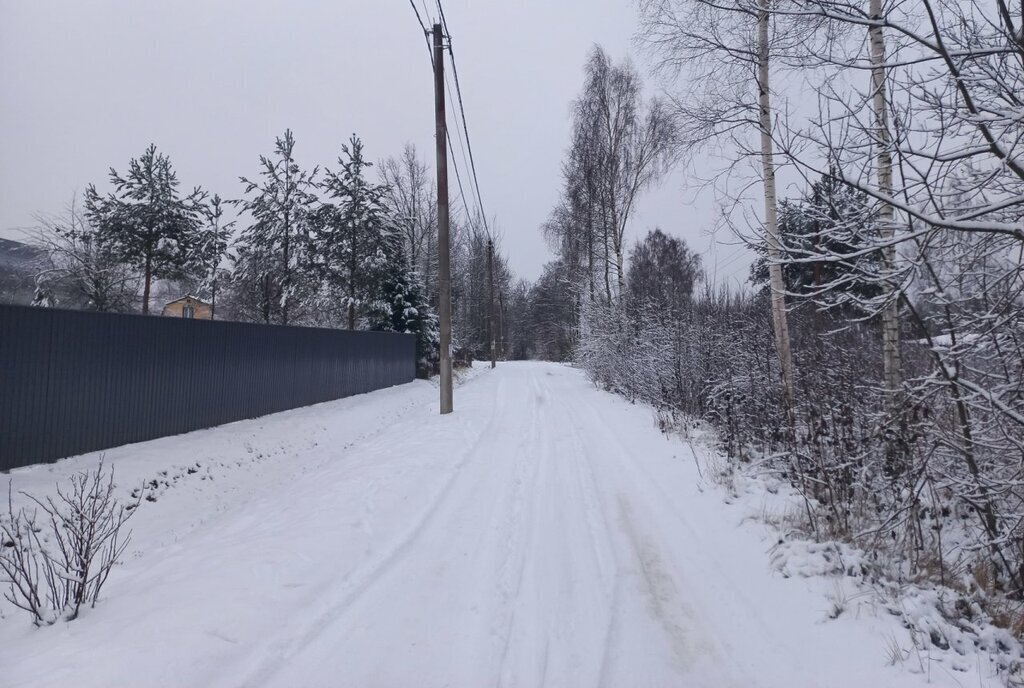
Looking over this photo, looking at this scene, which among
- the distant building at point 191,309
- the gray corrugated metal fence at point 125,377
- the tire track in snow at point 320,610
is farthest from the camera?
the distant building at point 191,309

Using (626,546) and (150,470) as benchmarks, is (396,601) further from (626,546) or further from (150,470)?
(150,470)

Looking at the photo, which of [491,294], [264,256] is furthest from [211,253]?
[491,294]

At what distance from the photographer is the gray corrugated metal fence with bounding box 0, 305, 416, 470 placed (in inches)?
234

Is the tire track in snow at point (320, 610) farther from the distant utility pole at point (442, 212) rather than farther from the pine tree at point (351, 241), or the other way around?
the pine tree at point (351, 241)

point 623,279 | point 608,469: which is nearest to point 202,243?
point 623,279

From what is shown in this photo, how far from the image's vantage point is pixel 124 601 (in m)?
3.32

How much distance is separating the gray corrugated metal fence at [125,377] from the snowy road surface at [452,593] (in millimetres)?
525

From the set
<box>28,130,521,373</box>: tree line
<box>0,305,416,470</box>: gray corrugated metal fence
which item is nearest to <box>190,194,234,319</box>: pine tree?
<box>28,130,521,373</box>: tree line

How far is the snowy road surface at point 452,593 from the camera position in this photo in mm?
2543

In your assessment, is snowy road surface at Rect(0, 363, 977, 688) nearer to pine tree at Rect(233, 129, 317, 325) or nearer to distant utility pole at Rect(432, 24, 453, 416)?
distant utility pole at Rect(432, 24, 453, 416)

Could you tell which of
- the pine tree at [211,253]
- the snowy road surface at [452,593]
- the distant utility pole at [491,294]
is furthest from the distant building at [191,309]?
the snowy road surface at [452,593]

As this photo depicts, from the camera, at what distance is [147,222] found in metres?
19.3

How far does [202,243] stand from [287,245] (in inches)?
134

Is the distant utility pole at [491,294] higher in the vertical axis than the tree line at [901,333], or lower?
higher
